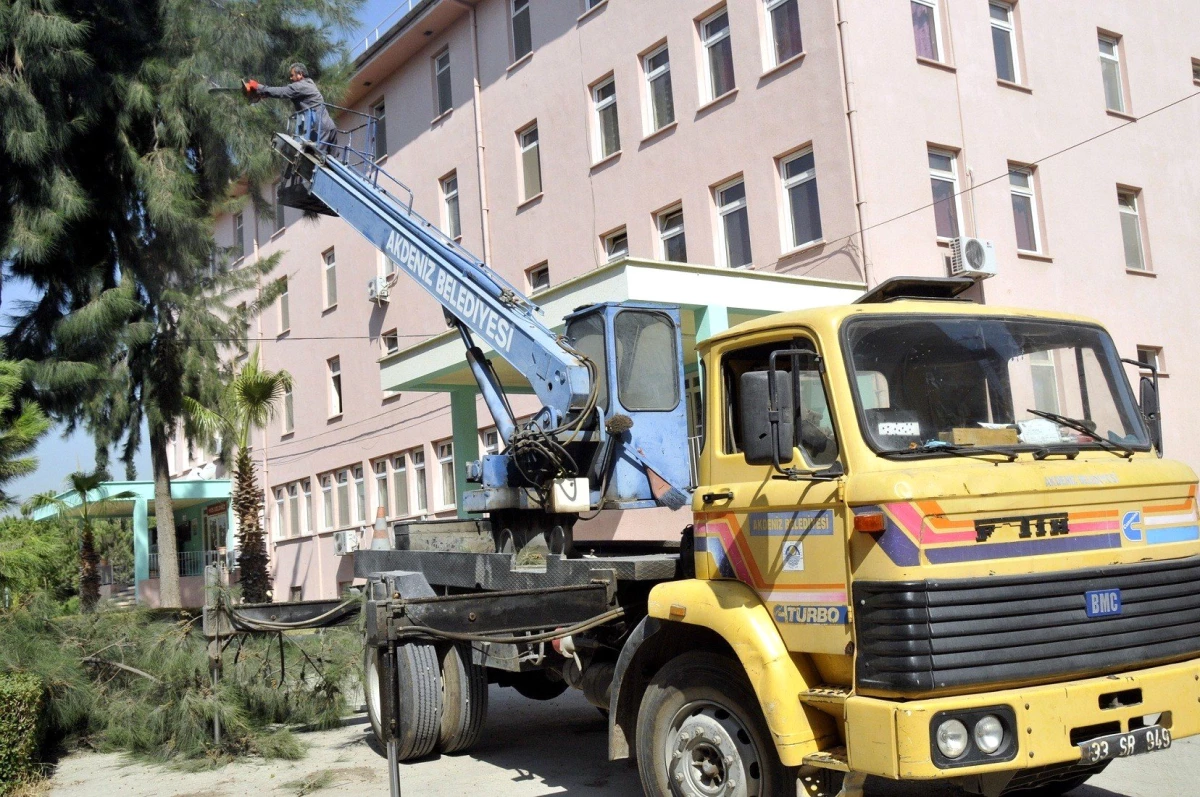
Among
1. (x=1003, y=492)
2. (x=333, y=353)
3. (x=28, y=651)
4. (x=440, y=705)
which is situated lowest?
(x=440, y=705)

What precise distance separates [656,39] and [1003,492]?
1691cm

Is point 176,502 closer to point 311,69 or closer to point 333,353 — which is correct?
point 333,353

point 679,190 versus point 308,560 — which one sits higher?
point 679,190

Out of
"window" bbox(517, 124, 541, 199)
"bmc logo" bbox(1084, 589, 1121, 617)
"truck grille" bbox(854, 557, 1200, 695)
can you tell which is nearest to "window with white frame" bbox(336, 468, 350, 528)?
"window" bbox(517, 124, 541, 199)

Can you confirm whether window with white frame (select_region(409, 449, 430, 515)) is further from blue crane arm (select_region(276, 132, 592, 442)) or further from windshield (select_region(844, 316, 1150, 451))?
windshield (select_region(844, 316, 1150, 451))

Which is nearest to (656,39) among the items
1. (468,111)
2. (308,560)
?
(468,111)

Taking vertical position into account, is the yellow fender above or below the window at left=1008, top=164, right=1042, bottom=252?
below

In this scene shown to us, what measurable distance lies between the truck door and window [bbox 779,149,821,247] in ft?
39.9

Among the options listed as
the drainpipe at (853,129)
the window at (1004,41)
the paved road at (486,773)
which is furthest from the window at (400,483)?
the paved road at (486,773)

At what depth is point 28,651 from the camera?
29.9 ft

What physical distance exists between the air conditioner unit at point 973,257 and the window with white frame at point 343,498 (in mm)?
19058

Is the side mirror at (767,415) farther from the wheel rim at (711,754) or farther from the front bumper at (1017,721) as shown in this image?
the wheel rim at (711,754)

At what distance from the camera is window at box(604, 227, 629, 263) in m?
21.2

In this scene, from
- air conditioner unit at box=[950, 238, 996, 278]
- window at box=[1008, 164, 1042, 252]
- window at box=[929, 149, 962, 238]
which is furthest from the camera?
window at box=[1008, 164, 1042, 252]
